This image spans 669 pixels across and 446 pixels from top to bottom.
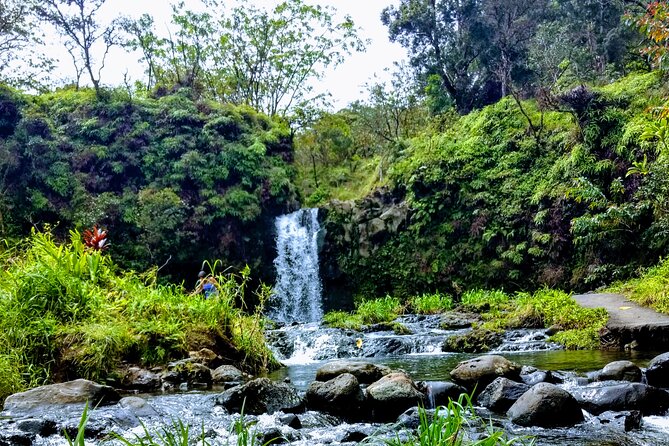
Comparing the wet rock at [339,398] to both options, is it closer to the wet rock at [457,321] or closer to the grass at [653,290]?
the grass at [653,290]

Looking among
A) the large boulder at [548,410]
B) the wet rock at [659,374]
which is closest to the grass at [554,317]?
the wet rock at [659,374]

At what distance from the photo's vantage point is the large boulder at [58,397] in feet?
14.6

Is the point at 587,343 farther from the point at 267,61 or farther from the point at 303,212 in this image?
the point at 267,61

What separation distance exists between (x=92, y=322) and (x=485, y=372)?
4565 millimetres

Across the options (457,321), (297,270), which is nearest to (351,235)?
(297,270)

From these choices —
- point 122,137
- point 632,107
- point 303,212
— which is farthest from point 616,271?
point 122,137

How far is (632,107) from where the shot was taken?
1499cm

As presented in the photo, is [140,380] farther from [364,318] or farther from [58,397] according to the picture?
[364,318]

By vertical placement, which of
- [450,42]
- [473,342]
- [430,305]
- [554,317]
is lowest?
[430,305]

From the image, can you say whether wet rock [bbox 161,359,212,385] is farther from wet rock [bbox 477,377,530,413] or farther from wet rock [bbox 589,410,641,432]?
wet rock [bbox 589,410,641,432]

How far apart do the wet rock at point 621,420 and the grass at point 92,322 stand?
4257 mm

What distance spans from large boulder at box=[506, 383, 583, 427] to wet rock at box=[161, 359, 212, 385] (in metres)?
3.59

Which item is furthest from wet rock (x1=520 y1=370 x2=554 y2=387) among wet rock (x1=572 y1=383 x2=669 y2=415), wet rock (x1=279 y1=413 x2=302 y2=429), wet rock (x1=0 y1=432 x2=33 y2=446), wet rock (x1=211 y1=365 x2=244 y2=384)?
wet rock (x1=0 y1=432 x2=33 y2=446)

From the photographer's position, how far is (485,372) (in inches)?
229
